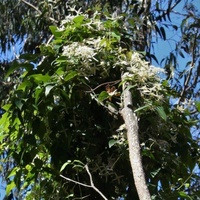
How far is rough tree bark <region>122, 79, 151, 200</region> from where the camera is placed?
1292mm

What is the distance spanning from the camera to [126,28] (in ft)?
6.54

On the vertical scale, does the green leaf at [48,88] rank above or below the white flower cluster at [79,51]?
below

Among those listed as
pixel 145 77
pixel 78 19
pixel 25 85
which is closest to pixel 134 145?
pixel 145 77

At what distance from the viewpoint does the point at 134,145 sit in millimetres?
1439

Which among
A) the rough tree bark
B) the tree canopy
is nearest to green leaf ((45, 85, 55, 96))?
the tree canopy

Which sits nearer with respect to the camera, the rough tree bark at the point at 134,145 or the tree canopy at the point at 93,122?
the rough tree bark at the point at 134,145

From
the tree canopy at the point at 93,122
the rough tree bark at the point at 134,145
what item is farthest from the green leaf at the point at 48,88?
the rough tree bark at the point at 134,145

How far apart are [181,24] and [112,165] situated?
2.22m

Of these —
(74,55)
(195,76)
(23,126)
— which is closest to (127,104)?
(74,55)

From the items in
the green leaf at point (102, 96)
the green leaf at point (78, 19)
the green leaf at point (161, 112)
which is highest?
the green leaf at point (78, 19)

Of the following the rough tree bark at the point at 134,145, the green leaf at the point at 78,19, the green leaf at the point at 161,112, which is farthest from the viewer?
the green leaf at the point at 78,19

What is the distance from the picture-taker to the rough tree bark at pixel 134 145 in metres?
1.29

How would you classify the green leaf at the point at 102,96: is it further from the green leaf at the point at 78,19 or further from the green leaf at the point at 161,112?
the green leaf at the point at 78,19

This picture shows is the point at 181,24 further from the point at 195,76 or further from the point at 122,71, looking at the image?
the point at 122,71
